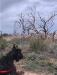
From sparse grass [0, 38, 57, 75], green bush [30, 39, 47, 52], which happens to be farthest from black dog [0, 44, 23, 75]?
green bush [30, 39, 47, 52]

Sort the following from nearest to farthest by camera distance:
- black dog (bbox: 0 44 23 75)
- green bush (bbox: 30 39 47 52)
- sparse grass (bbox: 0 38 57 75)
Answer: black dog (bbox: 0 44 23 75)
sparse grass (bbox: 0 38 57 75)
green bush (bbox: 30 39 47 52)

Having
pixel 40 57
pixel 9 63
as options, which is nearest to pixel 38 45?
pixel 40 57

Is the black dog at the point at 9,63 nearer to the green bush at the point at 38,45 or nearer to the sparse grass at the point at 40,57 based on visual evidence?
the sparse grass at the point at 40,57

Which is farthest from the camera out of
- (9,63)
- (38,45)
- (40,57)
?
(38,45)

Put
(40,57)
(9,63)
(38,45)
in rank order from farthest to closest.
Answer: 1. (38,45)
2. (40,57)
3. (9,63)

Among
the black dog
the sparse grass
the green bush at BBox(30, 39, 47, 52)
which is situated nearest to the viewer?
the black dog

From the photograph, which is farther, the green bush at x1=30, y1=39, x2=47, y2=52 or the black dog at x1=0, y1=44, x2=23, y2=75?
the green bush at x1=30, y1=39, x2=47, y2=52

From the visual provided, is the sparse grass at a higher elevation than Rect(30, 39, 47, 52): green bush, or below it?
below

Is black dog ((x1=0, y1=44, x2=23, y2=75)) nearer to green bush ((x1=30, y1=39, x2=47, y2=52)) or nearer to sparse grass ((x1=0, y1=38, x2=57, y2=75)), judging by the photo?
sparse grass ((x1=0, y1=38, x2=57, y2=75))

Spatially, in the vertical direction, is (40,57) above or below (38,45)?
below

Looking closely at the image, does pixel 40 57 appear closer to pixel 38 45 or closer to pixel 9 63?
pixel 38 45

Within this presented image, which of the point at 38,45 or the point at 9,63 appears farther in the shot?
the point at 38,45

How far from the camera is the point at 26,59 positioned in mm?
15633

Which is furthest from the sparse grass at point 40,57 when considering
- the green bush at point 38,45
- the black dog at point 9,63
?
the black dog at point 9,63
